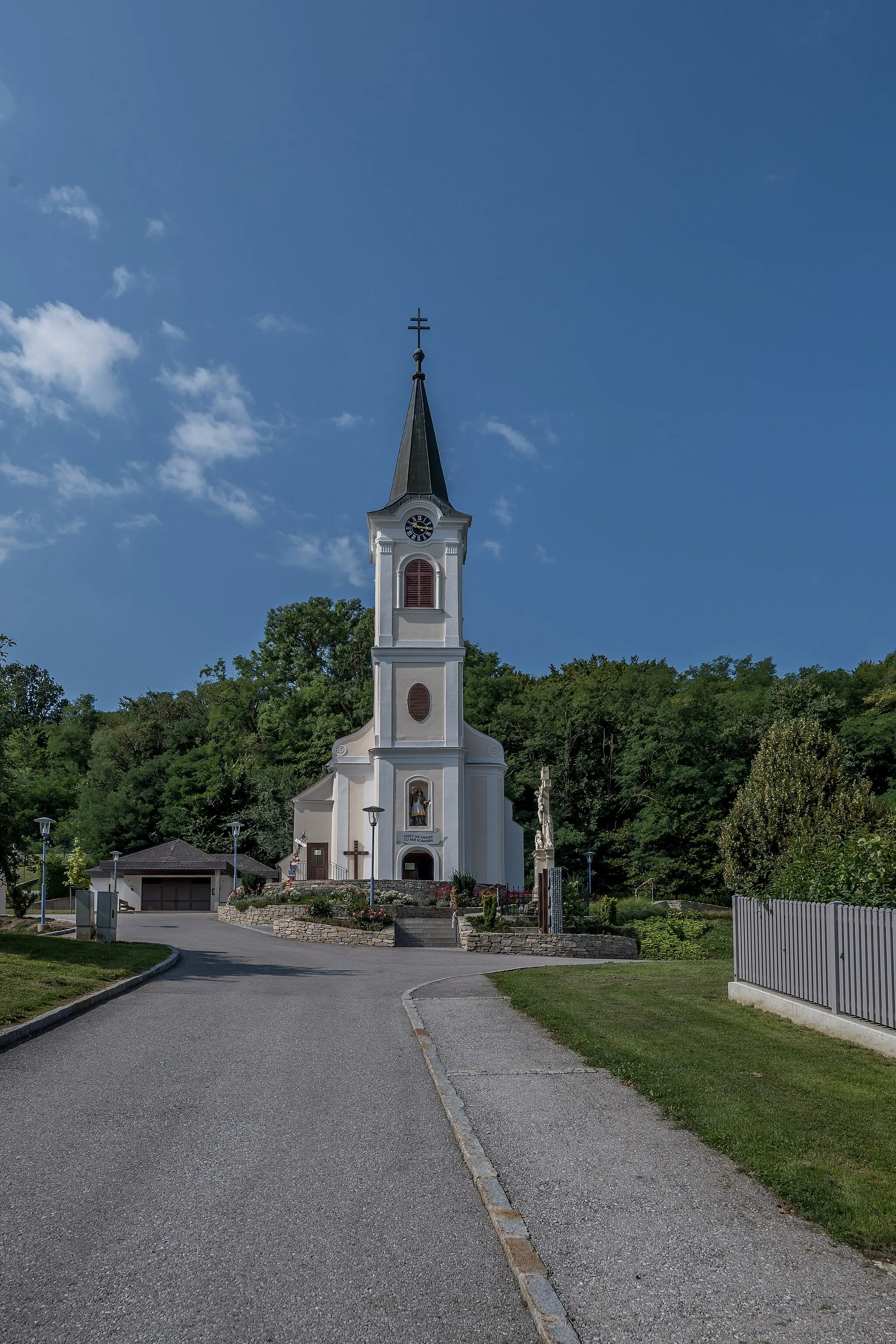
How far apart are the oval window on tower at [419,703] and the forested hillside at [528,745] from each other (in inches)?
449

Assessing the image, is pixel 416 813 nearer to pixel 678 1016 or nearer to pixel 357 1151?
pixel 678 1016

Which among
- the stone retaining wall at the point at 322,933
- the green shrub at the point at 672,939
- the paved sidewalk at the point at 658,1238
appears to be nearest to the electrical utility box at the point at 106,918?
the stone retaining wall at the point at 322,933

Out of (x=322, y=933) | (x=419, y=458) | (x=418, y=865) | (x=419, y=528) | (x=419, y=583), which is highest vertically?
(x=419, y=458)

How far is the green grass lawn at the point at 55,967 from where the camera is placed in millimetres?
13469

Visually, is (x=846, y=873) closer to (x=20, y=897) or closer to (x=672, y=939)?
(x=672, y=939)

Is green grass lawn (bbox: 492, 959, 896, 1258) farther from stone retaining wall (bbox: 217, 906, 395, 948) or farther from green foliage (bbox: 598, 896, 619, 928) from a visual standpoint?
green foliage (bbox: 598, 896, 619, 928)

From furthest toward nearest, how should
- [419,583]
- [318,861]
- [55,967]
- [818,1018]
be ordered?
[318,861] → [419,583] → [55,967] → [818,1018]

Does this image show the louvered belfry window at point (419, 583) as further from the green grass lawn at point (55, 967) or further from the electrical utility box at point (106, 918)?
the green grass lawn at point (55, 967)

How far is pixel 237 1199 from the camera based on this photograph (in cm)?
596

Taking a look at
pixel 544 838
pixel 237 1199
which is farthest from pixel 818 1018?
pixel 544 838

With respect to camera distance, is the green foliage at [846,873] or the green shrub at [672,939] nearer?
the green foliage at [846,873]

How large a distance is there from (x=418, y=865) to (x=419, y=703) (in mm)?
7037

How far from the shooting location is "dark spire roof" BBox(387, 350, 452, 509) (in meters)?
47.2

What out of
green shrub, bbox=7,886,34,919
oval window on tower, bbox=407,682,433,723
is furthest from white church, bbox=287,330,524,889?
green shrub, bbox=7,886,34,919
